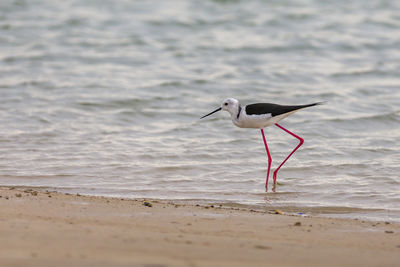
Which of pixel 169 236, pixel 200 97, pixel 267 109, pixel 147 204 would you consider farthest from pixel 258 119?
pixel 200 97

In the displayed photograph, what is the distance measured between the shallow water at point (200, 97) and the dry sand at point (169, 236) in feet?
2.83

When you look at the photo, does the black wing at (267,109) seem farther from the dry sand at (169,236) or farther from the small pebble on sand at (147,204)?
the small pebble on sand at (147,204)

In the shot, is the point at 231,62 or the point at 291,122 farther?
the point at 231,62

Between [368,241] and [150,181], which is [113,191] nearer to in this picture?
[150,181]

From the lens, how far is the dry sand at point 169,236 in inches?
159

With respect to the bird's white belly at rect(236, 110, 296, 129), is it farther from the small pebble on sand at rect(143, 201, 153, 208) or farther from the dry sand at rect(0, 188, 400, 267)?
the small pebble on sand at rect(143, 201, 153, 208)

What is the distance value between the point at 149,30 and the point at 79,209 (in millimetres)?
12185

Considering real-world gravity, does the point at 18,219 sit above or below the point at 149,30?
below

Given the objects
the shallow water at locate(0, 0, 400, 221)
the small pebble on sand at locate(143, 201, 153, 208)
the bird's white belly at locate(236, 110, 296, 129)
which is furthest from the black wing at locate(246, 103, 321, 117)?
the small pebble on sand at locate(143, 201, 153, 208)

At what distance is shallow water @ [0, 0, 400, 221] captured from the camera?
24.2 ft

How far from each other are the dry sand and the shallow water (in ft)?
2.83

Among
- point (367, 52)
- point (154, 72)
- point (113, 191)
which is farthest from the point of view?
point (367, 52)

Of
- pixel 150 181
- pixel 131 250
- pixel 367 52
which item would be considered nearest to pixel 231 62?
pixel 367 52

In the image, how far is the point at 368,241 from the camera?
16.3ft
